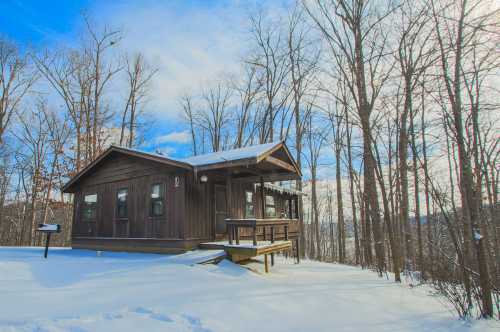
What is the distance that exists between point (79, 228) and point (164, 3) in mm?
9705

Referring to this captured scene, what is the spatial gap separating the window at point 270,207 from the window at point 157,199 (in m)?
5.56

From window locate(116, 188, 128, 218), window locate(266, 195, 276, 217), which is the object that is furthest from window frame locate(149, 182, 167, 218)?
window locate(266, 195, 276, 217)

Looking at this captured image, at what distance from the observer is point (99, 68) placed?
21.5 metres

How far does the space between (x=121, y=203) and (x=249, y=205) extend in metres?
4.92

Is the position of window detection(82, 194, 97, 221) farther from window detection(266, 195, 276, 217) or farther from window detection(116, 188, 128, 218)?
window detection(266, 195, 276, 217)

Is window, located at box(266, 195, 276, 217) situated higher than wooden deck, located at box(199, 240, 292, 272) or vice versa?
window, located at box(266, 195, 276, 217)

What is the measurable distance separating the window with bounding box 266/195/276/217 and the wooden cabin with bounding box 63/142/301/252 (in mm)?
1235

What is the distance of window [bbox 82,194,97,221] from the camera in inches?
494

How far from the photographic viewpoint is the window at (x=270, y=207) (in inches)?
563

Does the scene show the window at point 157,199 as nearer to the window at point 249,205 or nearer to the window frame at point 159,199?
the window frame at point 159,199

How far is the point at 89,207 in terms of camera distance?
12.8 metres

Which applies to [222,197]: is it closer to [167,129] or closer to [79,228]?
[79,228]

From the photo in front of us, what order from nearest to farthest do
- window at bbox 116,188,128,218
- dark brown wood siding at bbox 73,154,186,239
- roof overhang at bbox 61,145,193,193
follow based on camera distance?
roof overhang at bbox 61,145,193,193 < dark brown wood siding at bbox 73,154,186,239 < window at bbox 116,188,128,218

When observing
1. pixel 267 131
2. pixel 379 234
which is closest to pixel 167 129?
pixel 267 131
